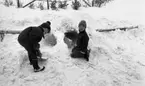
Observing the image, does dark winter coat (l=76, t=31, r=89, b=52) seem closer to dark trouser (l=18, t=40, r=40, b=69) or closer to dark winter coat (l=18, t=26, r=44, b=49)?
dark winter coat (l=18, t=26, r=44, b=49)

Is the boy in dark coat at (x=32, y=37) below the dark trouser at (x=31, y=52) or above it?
above

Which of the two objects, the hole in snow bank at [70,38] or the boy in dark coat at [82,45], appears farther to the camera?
the hole in snow bank at [70,38]

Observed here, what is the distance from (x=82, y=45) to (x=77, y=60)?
0.49 meters

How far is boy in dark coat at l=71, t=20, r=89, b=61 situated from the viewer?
4.63m

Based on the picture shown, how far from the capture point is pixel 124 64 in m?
5.11

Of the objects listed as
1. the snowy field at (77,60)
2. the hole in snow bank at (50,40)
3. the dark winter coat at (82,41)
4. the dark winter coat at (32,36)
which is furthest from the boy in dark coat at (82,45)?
the dark winter coat at (32,36)

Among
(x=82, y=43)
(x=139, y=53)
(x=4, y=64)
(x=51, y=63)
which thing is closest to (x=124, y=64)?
(x=139, y=53)

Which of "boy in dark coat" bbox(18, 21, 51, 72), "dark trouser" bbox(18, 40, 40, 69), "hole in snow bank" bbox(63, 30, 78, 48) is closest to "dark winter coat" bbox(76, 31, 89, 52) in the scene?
"hole in snow bank" bbox(63, 30, 78, 48)

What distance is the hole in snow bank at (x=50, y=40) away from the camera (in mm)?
5586

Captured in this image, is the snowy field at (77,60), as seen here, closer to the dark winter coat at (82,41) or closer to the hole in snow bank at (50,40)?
the hole in snow bank at (50,40)

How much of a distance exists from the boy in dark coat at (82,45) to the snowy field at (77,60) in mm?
188

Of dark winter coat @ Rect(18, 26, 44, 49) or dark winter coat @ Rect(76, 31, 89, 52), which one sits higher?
dark winter coat @ Rect(18, 26, 44, 49)

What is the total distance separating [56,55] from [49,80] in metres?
1.08

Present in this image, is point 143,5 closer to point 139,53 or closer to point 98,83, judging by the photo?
point 139,53
